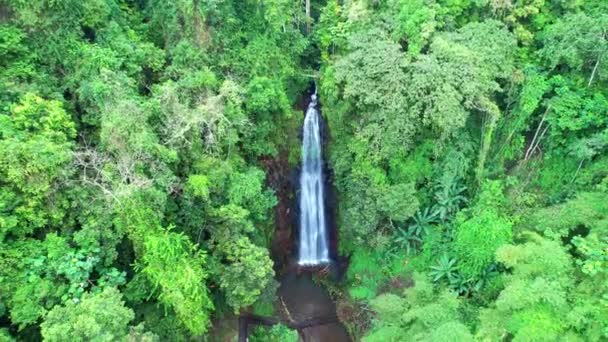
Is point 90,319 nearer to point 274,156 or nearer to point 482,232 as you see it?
point 274,156

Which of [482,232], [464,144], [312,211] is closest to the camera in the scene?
[482,232]

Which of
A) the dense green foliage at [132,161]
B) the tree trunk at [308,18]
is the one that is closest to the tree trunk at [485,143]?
the dense green foliage at [132,161]

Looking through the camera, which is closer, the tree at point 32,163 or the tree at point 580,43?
the tree at point 32,163

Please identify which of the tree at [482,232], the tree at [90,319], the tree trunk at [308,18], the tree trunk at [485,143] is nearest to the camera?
the tree at [90,319]

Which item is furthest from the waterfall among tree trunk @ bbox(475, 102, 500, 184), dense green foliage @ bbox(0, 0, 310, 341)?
tree trunk @ bbox(475, 102, 500, 184)

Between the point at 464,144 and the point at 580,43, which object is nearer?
the point at 580,43

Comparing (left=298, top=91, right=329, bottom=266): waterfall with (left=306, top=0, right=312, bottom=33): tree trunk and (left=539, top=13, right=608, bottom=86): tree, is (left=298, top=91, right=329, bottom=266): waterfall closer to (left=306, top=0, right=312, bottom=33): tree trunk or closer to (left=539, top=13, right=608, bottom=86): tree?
(left=306, top=0, right=312, bottom=33): tree trunk

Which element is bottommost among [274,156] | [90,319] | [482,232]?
[482,232]

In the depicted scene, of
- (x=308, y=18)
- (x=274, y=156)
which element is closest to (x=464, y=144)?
(x=274, y=156)

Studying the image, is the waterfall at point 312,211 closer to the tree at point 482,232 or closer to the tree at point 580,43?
the tree at point 482,232
